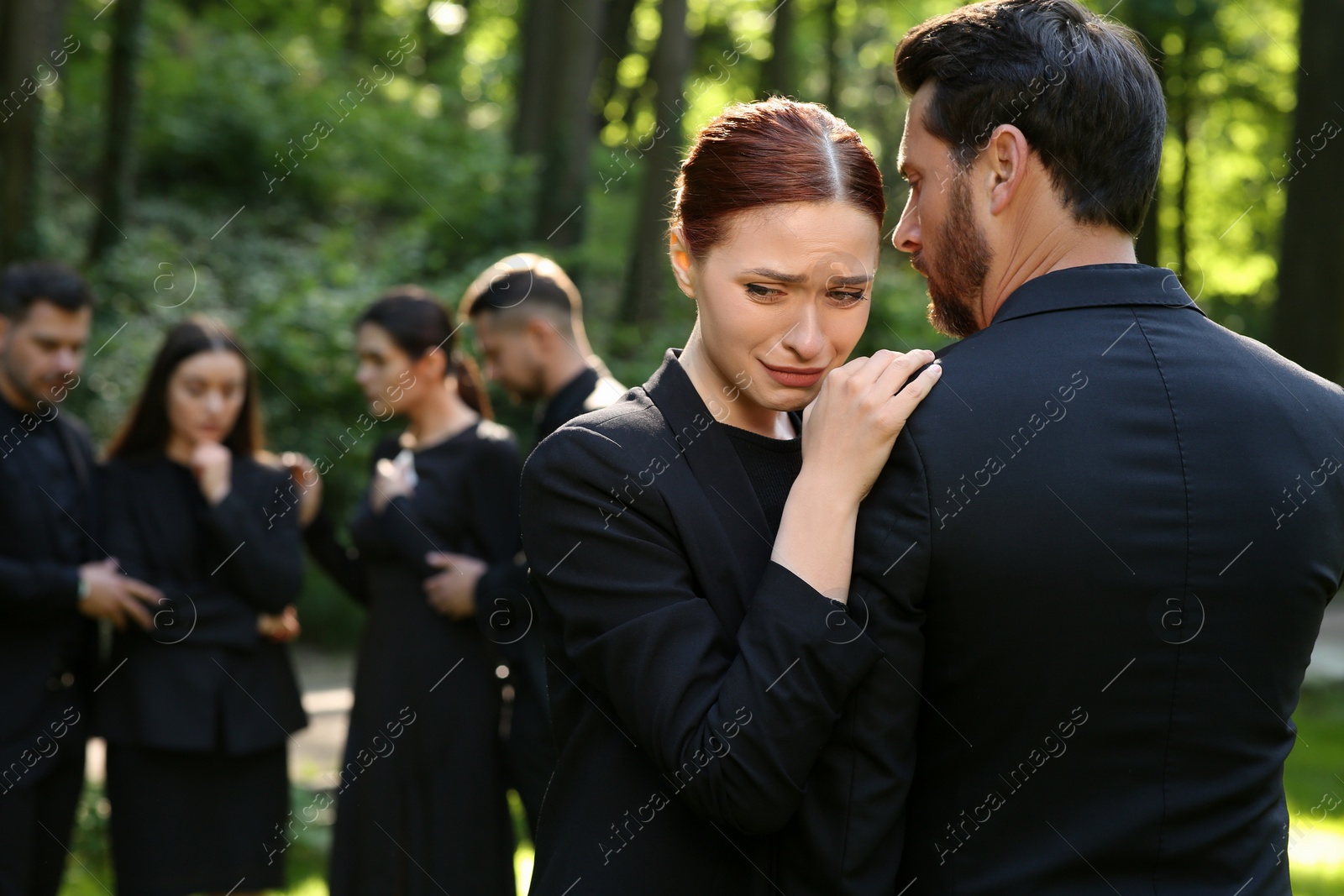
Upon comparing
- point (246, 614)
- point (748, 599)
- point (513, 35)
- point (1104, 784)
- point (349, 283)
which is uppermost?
point (513, 35)

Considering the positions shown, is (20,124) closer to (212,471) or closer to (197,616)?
(212,471)

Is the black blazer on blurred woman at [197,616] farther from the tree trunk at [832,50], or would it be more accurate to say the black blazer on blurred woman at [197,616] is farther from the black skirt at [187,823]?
the tree trunk at [832,50]

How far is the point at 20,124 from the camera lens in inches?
425

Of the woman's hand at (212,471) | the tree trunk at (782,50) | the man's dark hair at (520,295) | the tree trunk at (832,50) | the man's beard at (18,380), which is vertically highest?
the tree trunk at (832,50)

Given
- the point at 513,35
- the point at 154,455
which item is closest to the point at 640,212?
the point at 154,455

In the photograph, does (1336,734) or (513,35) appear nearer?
(1336,734)

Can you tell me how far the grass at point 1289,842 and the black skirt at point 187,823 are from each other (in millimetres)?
311

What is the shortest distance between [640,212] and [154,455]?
10.8 metres

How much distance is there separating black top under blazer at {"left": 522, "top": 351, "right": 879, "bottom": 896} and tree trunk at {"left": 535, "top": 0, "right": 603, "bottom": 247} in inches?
487

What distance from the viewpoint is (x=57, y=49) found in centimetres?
1232

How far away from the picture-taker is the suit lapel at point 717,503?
2.00 meters

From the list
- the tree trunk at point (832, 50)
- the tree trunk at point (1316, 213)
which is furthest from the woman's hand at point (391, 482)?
the tree trunk at point (832, 50)

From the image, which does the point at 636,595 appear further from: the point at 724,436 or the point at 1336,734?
the point at 1336,734

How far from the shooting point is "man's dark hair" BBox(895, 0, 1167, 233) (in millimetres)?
1911
